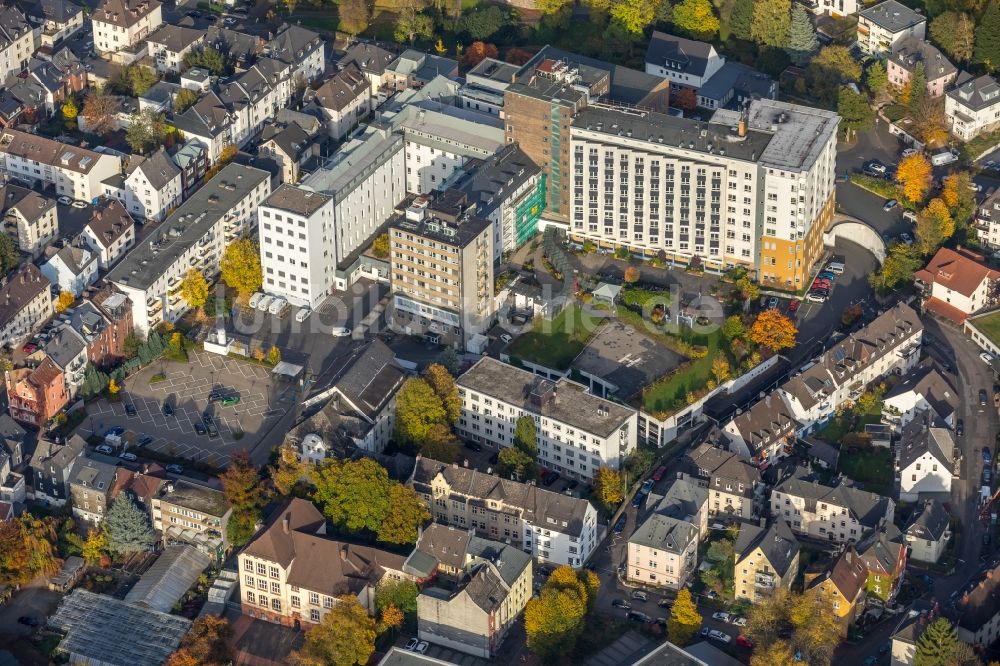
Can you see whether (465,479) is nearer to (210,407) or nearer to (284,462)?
(284,462)

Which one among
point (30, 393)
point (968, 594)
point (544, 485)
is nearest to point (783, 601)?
point (968, 594)

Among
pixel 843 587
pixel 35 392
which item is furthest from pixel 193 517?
pixel 843 587

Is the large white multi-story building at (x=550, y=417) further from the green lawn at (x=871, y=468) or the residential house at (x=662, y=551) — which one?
the green lawn at (x=871, y=468)

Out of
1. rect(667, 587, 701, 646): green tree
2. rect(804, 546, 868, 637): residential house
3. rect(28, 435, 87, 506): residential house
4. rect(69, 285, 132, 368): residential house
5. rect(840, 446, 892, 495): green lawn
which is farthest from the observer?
rect(69, 285, 132, 368): residential house

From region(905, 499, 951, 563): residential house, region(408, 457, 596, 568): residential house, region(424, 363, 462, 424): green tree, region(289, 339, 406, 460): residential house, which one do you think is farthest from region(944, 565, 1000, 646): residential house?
region(289, 339, 406, 460): residential house

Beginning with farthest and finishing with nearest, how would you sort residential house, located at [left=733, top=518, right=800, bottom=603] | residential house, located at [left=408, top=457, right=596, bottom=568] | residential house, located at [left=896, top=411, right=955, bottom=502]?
residential house, located at [left=896, top=411, right=955, bottom=502] < residential house, located at [left=408, top=457, right=596, bottom=568] < residential house, located at [left=733, top=518, right=800, bottom=603]

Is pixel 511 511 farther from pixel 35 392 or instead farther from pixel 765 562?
pixel 35 392

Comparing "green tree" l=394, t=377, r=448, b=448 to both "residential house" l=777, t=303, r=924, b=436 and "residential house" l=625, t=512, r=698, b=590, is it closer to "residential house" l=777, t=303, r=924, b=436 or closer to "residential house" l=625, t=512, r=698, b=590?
"residential house" l=625, t=512, r=698, b=590
